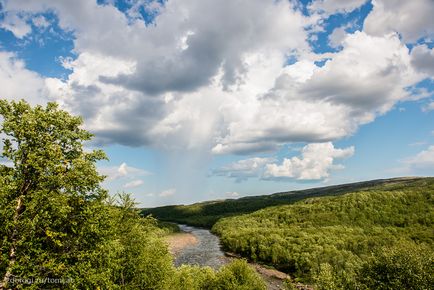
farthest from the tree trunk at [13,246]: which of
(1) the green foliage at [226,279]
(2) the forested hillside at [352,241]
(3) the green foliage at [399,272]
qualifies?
(3) the green foliage at [399,272]

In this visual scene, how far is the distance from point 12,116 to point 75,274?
12536mm

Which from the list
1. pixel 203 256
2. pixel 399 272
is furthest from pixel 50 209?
pixel 203 256

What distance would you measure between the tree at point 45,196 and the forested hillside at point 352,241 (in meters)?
36.6

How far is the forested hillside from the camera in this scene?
163 ft

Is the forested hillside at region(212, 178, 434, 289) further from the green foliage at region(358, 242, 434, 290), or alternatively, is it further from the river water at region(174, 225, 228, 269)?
the river water at region(174, 225, 228, 269)

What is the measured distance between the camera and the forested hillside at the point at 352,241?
49594 millimetres

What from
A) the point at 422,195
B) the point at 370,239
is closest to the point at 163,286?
the point at 370,239

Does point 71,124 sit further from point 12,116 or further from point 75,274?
point 75,274

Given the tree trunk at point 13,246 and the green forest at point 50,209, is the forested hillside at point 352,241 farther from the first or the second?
the tree trunk at point 13,246

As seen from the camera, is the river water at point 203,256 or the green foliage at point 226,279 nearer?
the green foliage at point 226,279

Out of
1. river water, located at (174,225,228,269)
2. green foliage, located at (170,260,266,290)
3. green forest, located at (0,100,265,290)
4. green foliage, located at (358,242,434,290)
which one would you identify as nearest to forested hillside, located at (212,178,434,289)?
green foliage, located at (358,242,434,290)

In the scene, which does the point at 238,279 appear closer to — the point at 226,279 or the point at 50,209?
the point at 226,279

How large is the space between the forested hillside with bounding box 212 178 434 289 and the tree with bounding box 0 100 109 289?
→ 1439 inches

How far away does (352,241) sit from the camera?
11188cm
